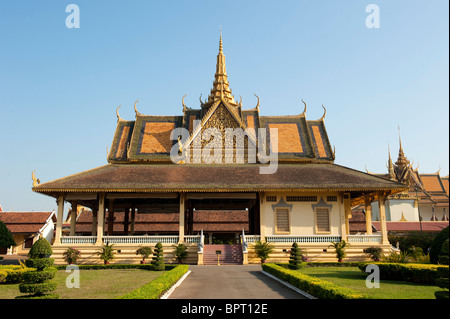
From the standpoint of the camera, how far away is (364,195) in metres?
26.0

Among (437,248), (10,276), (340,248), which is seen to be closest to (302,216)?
(340,248)

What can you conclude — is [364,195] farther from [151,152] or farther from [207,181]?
[151,152]

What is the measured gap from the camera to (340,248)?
23.1 meters

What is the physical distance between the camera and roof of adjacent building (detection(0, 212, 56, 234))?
43688 mm

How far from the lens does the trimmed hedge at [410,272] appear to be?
13.2m

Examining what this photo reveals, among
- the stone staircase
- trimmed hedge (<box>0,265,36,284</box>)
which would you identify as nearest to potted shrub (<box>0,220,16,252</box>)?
trimmed hedge (<box>0,265,36,284</box>)

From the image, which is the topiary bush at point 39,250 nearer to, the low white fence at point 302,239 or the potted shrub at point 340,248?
the low white fence at point 302,239

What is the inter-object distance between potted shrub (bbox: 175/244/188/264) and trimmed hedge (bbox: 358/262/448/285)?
1050 centimetres

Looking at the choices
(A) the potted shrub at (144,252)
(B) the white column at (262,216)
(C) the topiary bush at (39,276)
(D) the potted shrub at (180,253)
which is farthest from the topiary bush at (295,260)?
(C) the topiary bush at (39,276)

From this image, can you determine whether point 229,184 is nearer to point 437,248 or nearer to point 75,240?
point 75,240

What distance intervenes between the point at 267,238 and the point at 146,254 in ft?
23.0

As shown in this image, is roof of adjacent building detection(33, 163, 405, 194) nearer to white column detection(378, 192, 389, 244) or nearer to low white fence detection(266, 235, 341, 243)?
white column detection(378, 192, 389, 244)

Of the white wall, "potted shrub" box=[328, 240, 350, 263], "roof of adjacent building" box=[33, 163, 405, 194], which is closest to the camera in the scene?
"potted shrub" box=[328, 240, 350, 263]
